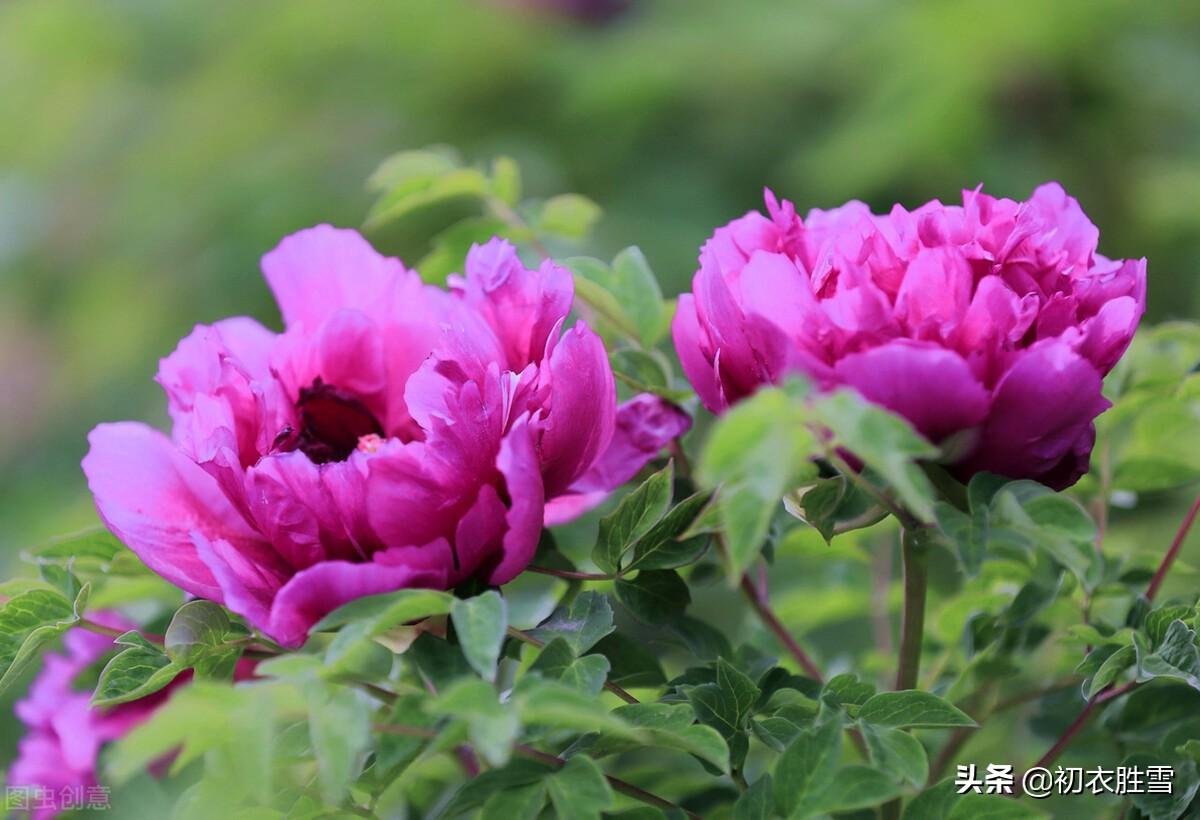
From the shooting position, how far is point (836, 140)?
49.0 inches

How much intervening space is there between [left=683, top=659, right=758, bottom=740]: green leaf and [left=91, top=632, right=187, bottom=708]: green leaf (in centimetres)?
16

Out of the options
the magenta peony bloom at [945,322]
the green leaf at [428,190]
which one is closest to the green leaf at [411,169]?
the green leaf at [428,190]

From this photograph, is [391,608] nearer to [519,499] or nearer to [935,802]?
[519,499]

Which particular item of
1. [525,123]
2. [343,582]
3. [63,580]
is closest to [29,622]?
[63,580]

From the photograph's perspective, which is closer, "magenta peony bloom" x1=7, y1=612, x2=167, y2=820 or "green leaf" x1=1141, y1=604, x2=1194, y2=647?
"green leaf" x1=1141, y1=604, x2=1194, y2=647

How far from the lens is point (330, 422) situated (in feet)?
1.49

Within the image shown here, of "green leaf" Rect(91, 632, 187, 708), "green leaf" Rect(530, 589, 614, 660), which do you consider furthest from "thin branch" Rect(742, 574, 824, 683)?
"green leaf" Rect(91, 632, 187, 708)

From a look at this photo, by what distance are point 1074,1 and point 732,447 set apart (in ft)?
3.65

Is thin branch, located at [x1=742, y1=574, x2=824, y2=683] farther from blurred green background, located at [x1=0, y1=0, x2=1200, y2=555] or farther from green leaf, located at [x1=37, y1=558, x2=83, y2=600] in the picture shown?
blurred green background, located at [x1=0, y1=0, x2=1200, y2=555]

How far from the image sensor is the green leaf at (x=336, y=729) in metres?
0.30

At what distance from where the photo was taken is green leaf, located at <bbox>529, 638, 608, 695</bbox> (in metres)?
0.35

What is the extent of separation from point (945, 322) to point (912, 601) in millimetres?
113

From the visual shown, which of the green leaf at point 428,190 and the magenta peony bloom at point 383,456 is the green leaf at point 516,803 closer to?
the magenta peony bloom at point 383,456

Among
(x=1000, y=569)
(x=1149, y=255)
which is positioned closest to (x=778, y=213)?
(x=1000, y=569)
